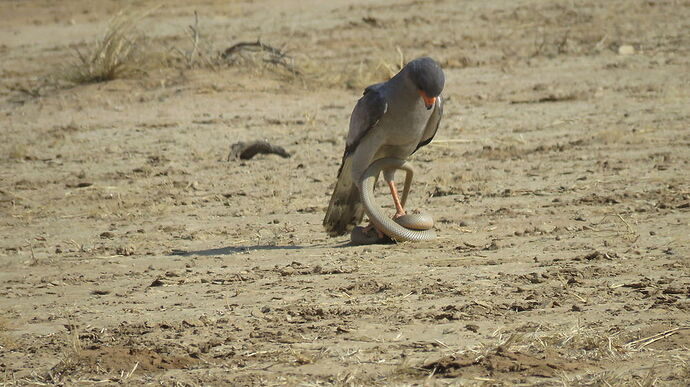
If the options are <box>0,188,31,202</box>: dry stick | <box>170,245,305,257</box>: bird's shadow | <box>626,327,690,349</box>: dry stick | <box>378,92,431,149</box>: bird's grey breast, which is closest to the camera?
<box>626,327,690,349</box>: dry stick

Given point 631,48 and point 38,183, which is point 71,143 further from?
point 631,48

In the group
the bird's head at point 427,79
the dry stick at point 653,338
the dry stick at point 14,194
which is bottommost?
the dry stick at point 14,194

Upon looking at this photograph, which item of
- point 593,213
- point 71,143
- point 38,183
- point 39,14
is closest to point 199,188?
point 38,183

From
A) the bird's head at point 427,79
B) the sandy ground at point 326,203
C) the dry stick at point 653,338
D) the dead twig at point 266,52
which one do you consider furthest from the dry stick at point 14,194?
the dry stick at point 653,338

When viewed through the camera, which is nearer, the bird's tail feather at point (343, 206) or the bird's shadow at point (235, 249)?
the bird's shadow at point (235, 249)

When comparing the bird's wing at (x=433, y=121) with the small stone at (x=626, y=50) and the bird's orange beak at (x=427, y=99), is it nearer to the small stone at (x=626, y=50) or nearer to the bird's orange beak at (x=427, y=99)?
the bird's orange beak at (x=427, y=99)

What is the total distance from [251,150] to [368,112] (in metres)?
3.35

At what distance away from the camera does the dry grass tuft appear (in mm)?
13383

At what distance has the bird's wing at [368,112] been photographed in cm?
746

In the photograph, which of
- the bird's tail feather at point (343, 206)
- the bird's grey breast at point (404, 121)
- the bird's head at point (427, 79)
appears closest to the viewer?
the bird's head at point (427, 79)

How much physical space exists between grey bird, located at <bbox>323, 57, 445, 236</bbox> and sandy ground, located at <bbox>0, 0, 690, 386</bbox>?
14.5 inches

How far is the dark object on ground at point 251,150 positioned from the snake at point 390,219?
10.0ft

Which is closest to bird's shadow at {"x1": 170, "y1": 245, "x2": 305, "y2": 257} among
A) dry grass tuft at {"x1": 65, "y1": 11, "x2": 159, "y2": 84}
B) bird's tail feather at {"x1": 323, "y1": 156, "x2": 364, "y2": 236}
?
bird's tail feather at {"x1": 323, "y1": 156, "x2": 364, "y2": 236}

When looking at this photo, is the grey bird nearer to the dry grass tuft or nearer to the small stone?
the dry grass tuft
